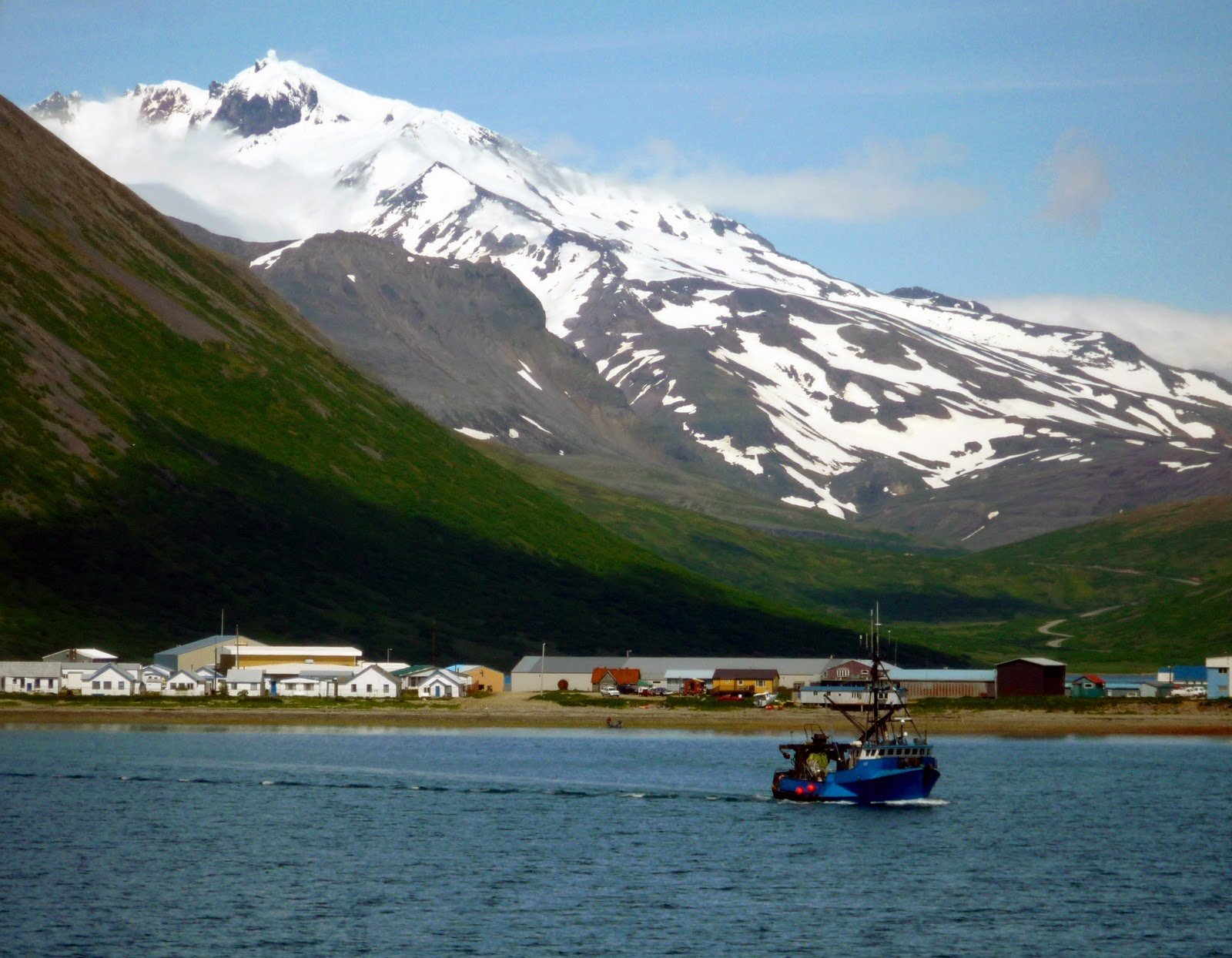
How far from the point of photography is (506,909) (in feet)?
242

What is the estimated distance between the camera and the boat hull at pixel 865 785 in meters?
→ 112

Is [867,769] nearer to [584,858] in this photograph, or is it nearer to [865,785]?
[865,785]

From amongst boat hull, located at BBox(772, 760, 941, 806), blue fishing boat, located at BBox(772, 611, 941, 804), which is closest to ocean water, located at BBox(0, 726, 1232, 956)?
boat hull, located at BBox(772, 760, 941, 806)

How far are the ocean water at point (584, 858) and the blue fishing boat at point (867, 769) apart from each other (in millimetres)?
1860

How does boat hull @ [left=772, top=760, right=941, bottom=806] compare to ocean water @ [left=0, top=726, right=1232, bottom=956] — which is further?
boat hull @ [left=772, top=760, right=941, bottom=806]

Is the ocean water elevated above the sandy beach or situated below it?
below

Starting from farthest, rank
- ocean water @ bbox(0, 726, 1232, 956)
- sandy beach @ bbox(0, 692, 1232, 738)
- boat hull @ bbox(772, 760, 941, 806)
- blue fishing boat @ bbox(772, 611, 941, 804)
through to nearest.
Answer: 1. sandy beach @ bbox(0, 692, 1232, 738)
2. blue fishing boat @ bbox(772, 611, 941, 804)
3. boat hull @ bbox(772, 760, 941, 806)
4. ocean water @ bbox(0, 726, 1232, 956)

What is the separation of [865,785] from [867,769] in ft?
4.32

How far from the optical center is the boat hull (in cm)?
11244

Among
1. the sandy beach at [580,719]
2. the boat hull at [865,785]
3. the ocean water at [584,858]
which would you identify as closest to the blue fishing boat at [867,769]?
the boat hull at [865,785]

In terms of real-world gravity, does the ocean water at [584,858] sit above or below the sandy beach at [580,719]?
below

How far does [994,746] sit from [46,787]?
89379mm

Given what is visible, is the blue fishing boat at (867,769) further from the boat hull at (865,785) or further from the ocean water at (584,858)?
the ocean water at (584,858)

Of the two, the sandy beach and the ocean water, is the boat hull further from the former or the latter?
the sandy beach
